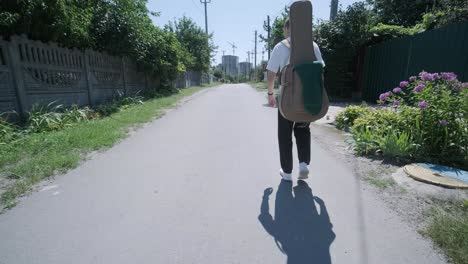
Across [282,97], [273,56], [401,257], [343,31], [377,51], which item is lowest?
[401,257]

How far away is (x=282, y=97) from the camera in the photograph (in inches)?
108

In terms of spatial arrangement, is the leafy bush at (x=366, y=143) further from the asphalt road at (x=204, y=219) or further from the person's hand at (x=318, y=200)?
the person's hand at (x=318, y=200)

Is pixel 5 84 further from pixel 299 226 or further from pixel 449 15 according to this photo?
pixel 449 15

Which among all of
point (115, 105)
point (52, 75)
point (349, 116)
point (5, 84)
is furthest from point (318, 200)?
point (115, 105)

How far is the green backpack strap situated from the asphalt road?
0.96 meters

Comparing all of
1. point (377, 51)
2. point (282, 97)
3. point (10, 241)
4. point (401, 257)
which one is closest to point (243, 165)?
point (282, 97)

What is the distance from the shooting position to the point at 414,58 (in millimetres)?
8258

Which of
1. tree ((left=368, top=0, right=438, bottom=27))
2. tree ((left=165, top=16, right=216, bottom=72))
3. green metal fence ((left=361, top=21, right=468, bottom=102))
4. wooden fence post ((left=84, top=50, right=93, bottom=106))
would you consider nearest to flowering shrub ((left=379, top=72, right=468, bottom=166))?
green metal fence ((left=361, top=21, right=468, bottom=102))

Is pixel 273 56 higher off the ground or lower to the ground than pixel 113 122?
higher

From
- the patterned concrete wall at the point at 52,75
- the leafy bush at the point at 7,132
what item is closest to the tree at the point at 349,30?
the patterned concrete wall at the point at 52,75

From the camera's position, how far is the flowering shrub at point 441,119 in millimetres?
3586

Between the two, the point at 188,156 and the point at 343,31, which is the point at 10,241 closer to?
the point at 188,156

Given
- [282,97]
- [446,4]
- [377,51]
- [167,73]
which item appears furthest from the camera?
[167,73]

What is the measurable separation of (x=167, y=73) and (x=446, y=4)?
42.6 feet
